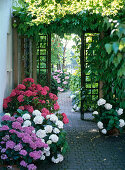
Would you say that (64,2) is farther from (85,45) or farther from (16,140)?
(16,140)

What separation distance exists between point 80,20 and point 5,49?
175 cm

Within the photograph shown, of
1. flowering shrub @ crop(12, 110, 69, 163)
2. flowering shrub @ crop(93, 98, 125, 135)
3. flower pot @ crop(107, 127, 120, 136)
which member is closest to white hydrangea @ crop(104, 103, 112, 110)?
flowering shrub @ crop(93, 98, 125, 135)

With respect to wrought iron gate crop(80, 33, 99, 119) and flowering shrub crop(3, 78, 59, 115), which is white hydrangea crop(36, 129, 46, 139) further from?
wrought iron gate crop(80, 33, 99, 119)

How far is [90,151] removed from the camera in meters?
4.85

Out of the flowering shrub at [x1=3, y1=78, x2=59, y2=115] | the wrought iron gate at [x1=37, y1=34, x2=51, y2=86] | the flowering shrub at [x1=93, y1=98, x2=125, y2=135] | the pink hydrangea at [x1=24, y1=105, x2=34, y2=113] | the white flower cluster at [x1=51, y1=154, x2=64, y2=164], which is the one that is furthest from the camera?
the wrought iron gate at [x1=37, y1=34, x2=51, y2=86]

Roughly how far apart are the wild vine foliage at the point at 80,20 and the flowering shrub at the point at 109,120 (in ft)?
0.84

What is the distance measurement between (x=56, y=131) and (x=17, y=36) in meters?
2.99

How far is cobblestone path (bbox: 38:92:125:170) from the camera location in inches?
165

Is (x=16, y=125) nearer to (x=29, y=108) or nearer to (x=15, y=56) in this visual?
(x=29, y=108)

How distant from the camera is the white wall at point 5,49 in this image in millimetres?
5289

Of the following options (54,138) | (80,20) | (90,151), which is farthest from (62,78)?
(54,138)

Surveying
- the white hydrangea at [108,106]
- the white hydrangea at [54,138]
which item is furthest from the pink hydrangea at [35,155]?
the white hydrangea at [108,106]

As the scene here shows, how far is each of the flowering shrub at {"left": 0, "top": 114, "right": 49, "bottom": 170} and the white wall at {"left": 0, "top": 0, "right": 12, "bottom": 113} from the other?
1488 mm

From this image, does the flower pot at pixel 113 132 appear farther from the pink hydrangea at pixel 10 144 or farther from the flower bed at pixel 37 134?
the pink hydrangea at pixel 10 144
